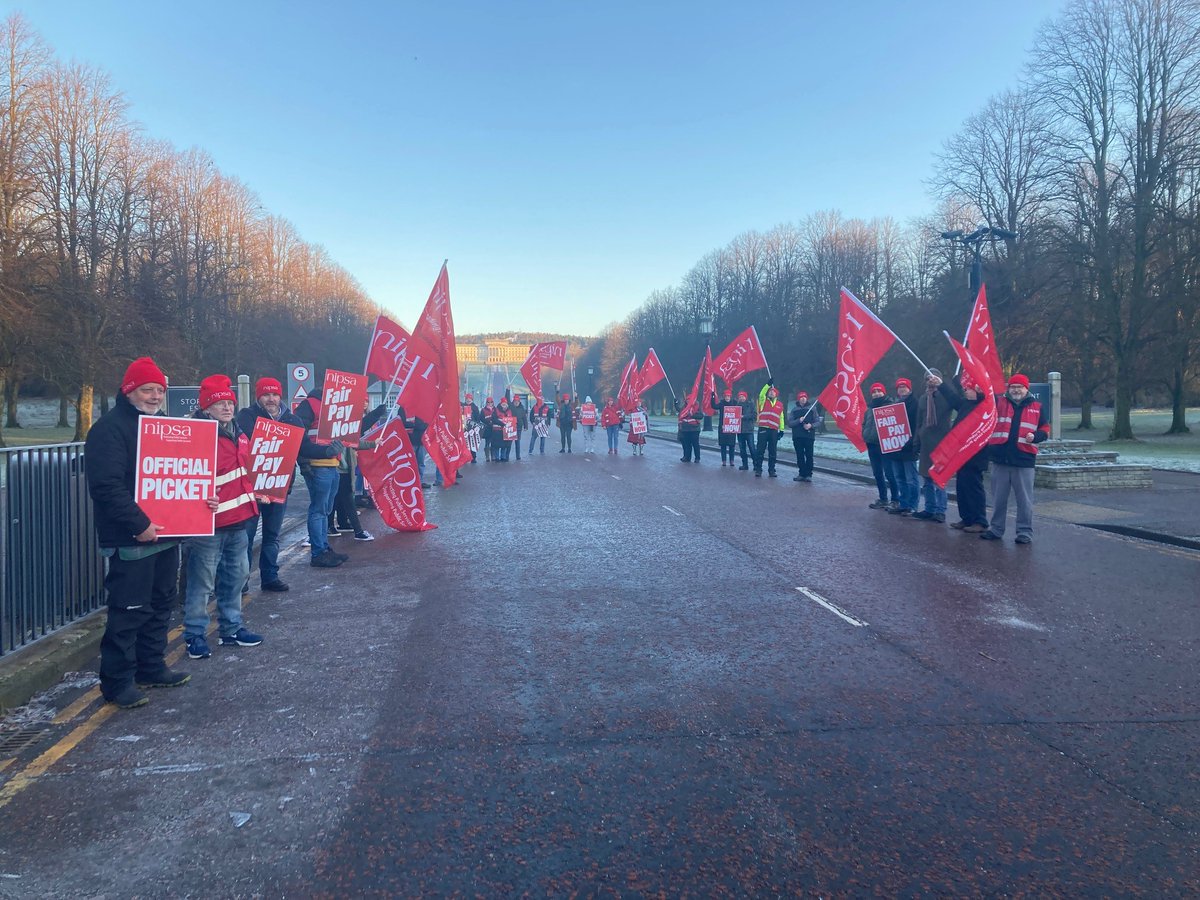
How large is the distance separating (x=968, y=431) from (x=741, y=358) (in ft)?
38.8

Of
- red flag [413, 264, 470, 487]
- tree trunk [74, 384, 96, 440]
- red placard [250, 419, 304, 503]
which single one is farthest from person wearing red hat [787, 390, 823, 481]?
tree trunk [74, 384, 96, 440]

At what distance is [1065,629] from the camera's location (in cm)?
637

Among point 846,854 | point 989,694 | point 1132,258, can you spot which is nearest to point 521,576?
point 989,694

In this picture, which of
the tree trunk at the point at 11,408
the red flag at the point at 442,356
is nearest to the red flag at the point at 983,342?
the red flag at the point at 442,356

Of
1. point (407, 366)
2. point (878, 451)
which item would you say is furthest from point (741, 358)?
point (407, 366)

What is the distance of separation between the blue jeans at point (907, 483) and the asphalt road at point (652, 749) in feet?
15.3

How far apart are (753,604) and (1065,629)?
2.28m

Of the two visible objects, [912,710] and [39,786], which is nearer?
[39,786]

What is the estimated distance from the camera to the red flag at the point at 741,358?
72.3 ft

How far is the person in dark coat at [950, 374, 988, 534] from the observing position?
11094 millimetres

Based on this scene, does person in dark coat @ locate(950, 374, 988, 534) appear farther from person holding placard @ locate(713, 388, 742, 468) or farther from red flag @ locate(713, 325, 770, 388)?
red flag @ locate(713, 325, 770, 388)

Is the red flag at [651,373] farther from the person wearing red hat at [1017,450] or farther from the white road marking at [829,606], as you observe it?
the white road marking at [829,606]

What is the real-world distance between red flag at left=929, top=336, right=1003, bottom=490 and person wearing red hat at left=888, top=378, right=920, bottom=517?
104 cm

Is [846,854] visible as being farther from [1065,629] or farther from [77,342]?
[77,342]
